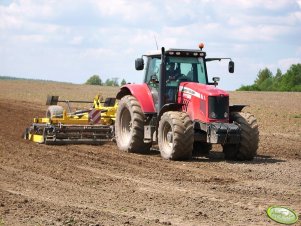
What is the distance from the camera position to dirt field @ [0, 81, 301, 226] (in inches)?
302

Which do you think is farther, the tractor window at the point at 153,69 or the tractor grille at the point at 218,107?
the tractor window at the point at 153,69

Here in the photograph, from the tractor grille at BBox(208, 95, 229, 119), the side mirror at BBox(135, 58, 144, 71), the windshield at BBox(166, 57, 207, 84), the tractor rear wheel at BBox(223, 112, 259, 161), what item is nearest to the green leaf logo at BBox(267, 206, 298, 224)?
the tractor rear wheel at BBox(223, 112, 259, 161)

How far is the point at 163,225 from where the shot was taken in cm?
727

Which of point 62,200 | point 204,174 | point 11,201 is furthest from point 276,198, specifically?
point 11,201

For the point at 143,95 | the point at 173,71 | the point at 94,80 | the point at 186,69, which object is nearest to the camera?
the point at 173,71

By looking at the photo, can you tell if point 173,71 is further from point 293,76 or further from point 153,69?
point 293,76

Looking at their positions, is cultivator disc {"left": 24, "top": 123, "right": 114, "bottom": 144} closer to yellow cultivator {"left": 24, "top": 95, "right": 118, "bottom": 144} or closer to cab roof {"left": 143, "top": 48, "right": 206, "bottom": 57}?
yellow cultivator {"left": 24, "top": 95, "right": 118, "bottom": 144}

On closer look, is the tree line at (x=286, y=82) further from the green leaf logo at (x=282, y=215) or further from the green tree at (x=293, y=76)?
the green leaf logo at (x=282, y=215)

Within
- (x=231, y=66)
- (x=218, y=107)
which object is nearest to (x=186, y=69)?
(x=231, y=66)

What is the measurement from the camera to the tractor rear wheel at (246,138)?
13.0m

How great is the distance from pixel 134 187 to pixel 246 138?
3.92 m

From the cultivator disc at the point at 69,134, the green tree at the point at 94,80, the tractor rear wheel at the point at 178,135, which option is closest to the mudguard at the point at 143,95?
the tractor rear wheel at the point at 178,135

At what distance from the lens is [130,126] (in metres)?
15.1

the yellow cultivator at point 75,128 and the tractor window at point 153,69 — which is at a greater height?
the tractor window at point 153,69
